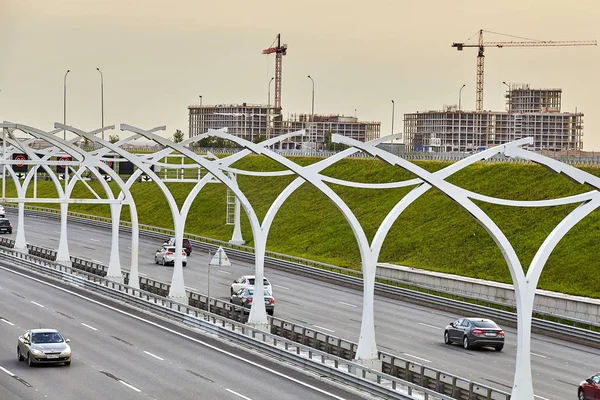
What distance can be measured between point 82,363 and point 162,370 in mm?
3229

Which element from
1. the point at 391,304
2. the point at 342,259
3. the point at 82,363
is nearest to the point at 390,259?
the point at 342,259

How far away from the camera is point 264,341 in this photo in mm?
41250

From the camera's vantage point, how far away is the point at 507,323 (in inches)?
2034

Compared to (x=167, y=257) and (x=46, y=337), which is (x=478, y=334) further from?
(x=167, y=257)

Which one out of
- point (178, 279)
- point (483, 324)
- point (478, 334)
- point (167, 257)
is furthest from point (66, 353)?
point (167, 257)

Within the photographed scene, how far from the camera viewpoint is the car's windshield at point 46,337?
123 ft

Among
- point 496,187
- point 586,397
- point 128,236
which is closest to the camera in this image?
point 586,397

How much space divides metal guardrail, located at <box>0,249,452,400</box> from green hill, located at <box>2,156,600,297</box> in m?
23.4

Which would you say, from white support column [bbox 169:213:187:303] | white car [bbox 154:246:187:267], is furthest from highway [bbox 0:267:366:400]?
white car [bbox 154:246:187:267]

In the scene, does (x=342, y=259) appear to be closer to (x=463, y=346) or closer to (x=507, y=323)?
(x=507, y=323)

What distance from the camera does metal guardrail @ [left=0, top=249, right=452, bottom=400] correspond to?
3152 cm

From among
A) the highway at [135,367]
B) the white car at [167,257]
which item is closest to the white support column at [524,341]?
the highway at [135,367]

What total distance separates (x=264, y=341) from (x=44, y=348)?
27.1 ft

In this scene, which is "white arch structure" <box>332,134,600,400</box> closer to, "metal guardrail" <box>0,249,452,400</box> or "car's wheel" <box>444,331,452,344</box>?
"metal guardrail" <box>0,249,452,400</box>
